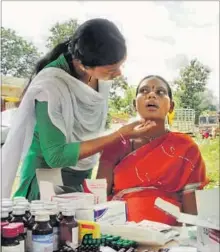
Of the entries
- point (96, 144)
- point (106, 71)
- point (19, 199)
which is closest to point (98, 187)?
point (96, 144)

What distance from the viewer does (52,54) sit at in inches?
55.8

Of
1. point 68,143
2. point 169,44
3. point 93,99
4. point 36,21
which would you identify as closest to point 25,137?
point 68,143

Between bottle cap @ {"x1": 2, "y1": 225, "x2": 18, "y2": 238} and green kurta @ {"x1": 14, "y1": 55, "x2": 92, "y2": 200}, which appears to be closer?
bottle cap @ {"x1": 2, "y1": 225, "x2": 18, "y2": 238}

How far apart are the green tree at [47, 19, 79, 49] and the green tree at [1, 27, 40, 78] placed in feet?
0.18

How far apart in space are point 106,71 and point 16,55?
27 cm

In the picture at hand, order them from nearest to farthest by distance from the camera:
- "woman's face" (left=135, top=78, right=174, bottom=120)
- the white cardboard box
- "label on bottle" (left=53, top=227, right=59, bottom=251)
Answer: the white cardboard box, "label on bottle" (left=53, top=227, right=59, bottom=251), "woman's face" (left=135, top=78, right=174, bottom=120)

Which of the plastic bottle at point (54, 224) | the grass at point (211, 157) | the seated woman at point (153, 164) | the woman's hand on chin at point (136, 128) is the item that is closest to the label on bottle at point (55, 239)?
the plastic bottle at point (54, 224)

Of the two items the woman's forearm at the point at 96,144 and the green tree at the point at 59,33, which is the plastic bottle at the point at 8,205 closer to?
the woman's forearm at the point at 96,144

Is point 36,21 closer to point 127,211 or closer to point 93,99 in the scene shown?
point 93,99

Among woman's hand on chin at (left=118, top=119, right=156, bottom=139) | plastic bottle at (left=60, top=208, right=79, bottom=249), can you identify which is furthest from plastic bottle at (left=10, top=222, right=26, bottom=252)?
woman's hand on chin at (left=118, top=119, right=156, bottom=139)

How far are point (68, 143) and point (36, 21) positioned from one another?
0.38 meters

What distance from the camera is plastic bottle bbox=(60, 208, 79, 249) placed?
4.27 ft

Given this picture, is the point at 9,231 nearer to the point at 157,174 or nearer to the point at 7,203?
the point at 7,203

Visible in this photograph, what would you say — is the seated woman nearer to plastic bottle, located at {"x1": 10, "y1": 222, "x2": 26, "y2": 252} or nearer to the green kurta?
the green kurta
